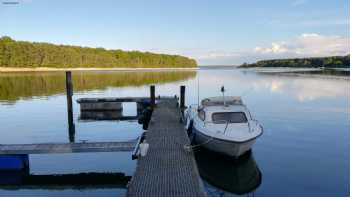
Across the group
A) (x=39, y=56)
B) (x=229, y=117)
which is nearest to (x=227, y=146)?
(x=229, y=117)

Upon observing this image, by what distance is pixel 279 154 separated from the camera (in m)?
17.4

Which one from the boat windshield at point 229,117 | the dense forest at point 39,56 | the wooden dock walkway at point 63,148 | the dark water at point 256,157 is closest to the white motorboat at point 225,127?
the boat windshield at point 229,117

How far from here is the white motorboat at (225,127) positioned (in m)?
14.9

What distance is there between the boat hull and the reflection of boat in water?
464 millimetres

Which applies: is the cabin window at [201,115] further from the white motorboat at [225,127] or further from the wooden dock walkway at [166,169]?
the wooden dock walkway at [166,169]

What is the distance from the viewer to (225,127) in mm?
15875

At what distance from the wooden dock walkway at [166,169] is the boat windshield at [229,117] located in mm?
1893

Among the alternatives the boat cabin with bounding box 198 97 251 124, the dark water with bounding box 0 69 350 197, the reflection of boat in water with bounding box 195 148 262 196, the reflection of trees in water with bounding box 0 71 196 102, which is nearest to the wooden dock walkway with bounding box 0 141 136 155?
the dark water with bounding box 0 69 350 197

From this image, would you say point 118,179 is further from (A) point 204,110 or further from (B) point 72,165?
(A) point 204,110

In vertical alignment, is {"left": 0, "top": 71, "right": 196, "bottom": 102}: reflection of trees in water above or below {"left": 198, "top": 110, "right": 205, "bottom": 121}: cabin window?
below

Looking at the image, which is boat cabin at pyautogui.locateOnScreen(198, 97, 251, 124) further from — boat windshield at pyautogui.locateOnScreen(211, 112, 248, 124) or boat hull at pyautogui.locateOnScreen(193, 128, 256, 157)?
boat hull at pyautogui.locateOnScreen(193, 128, 256, 157)

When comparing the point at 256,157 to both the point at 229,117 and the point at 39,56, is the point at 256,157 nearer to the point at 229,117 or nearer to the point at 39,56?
the point at 229,117

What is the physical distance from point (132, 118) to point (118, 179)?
16.1 meters

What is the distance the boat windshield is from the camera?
16.8 meters
